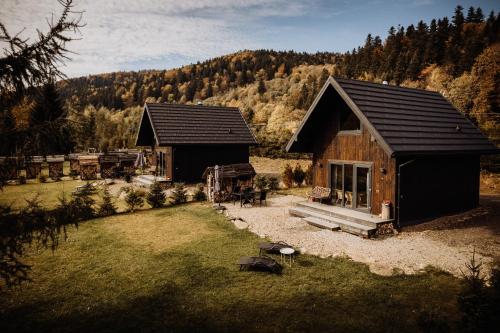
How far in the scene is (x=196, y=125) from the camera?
83.1 ft

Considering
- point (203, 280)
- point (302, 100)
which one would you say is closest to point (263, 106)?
point (302, 100)

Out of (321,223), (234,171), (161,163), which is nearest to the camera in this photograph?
(321,223)

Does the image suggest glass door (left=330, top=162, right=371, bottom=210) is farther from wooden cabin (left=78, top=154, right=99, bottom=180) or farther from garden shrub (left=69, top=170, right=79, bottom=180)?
garden shrub (left=69, top=170, right=79, bottom=180)

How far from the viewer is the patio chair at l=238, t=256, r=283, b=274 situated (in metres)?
8.39

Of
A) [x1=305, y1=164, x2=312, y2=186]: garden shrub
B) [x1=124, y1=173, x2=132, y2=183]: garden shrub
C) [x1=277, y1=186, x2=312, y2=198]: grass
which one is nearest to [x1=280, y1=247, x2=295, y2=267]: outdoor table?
[x1=277, y1=186, x2=312, y2=198]: grass

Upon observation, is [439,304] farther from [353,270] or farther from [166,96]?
[166,96]

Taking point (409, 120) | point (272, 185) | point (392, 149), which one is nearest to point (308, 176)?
point (272, 185)

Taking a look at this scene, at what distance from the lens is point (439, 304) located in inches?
266

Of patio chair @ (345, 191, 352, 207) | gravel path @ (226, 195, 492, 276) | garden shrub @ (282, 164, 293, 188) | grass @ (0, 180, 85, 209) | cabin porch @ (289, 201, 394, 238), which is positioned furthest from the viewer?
garden shrub @ (282, 164, 293, 188)

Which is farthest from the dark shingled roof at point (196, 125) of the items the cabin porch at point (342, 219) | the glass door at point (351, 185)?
the glass door at point (351, 185)

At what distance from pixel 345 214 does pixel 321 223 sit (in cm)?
106

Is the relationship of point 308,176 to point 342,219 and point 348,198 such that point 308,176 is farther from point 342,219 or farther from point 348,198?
point 342,219

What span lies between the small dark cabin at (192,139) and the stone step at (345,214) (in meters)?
11.1

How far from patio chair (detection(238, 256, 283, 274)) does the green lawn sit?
196 millimetres
